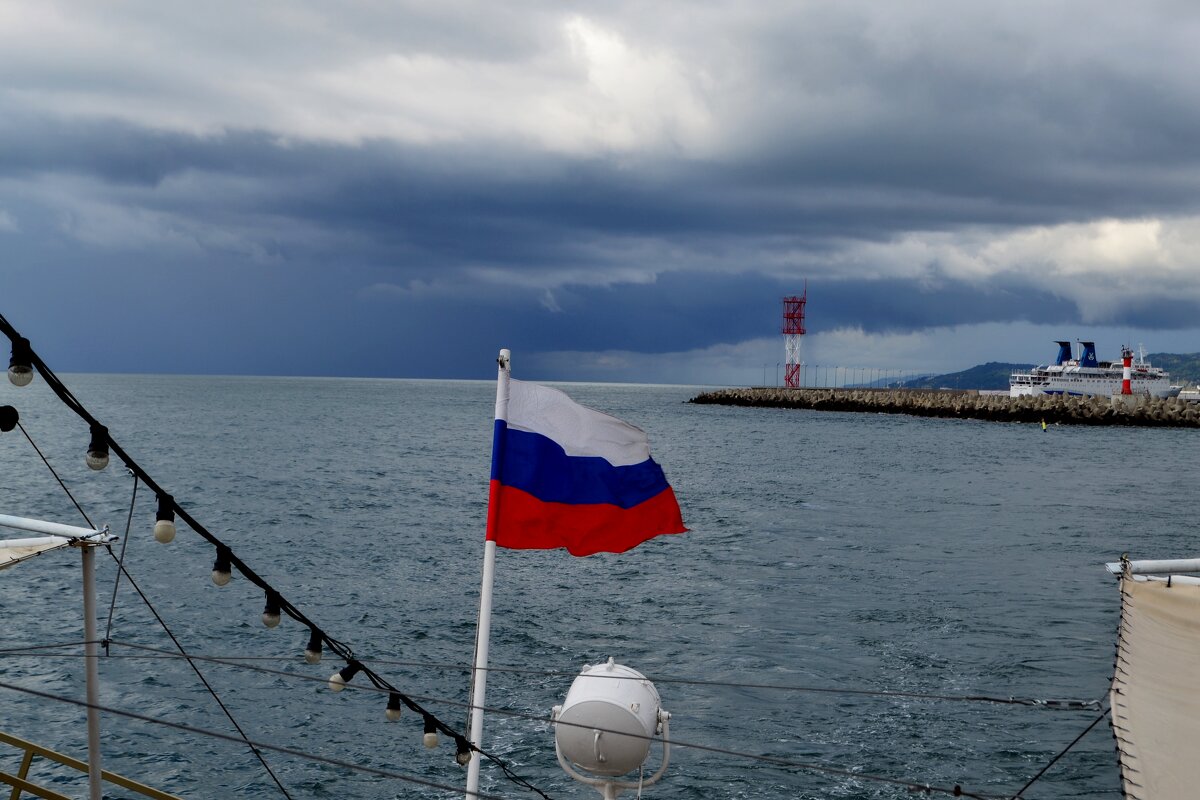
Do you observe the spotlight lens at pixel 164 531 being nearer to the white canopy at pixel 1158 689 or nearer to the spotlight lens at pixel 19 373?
the spotlight lens at pixel 19 373

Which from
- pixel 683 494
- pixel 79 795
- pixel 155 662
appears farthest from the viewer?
pixel 683 494

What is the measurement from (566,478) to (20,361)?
13.2ft

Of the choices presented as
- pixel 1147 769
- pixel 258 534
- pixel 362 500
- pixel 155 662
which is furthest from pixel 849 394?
pixel 1147 769

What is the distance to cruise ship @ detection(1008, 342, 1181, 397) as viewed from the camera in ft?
504

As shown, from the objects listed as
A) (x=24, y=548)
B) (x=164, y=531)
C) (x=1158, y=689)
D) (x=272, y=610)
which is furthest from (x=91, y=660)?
(x=1158, y=689)

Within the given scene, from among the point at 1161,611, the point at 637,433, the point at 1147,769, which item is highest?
the point at 637,433

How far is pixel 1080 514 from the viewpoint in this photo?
46.6 metres

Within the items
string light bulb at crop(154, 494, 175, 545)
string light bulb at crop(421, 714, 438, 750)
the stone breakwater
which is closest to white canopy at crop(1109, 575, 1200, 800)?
string light bulb at crop(421, 714, 438, 750)

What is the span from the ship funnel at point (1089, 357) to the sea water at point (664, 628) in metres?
109

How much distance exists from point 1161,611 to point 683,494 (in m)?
49.1

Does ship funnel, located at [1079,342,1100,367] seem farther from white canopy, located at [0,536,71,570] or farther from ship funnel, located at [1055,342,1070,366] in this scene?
white canopy, located at [0,536,71,570]

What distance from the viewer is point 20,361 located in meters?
4.64

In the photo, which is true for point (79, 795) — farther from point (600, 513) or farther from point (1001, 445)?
point (1001, 445)

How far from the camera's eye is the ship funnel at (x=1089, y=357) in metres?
157
